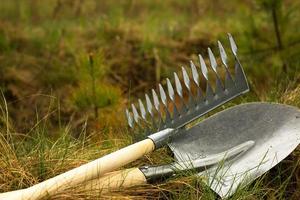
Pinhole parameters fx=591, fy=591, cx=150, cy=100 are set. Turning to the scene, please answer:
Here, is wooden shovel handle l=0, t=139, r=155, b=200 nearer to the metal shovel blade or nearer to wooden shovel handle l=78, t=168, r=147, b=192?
wooden shovel handle l=78, t=168, r=147, b=192

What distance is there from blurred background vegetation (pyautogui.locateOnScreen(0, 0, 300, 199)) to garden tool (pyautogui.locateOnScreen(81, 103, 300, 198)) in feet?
0.19

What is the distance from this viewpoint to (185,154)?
1.90 m

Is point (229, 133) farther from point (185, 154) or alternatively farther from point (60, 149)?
point (60, 149)

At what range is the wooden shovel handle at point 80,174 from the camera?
1594 mm

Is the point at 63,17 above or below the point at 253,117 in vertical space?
above

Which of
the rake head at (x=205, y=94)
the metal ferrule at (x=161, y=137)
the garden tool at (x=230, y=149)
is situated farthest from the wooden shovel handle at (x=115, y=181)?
the rake head at (x=205, y=94)

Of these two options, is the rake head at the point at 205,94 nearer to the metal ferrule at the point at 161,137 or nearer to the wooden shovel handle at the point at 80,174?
the metal ferrule at the point at 161,137

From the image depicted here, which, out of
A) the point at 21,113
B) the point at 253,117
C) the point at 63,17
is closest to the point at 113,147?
the point at 253,117

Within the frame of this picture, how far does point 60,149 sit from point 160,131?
35 cm

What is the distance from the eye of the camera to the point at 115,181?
1730 mm

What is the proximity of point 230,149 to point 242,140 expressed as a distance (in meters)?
0.05

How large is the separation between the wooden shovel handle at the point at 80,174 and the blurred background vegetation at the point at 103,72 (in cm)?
10

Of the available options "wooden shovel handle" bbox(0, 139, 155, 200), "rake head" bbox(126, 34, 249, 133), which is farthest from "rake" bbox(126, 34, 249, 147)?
"wooden shovel handle" bbox(0, 139, 155, 200)

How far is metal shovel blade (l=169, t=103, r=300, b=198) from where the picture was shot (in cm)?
176
